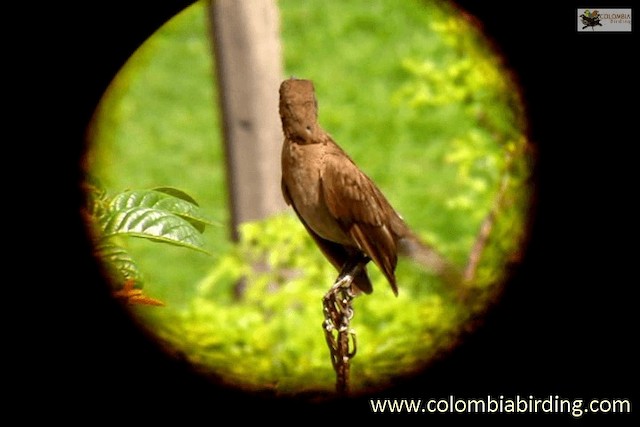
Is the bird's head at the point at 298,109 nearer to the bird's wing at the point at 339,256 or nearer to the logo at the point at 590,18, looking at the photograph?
the bird's wing at the point at 339,256

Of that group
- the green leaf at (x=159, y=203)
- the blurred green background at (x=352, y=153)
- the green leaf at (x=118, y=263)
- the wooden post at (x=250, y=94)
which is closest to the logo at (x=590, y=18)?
the blurred green background at (x=352, y=153)

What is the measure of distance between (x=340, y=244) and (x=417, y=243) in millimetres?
669

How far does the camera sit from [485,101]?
9.22 ft

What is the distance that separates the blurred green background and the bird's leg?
7.7 inches

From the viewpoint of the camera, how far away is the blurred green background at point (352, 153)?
6.91 ft

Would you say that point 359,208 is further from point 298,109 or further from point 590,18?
point 590,18

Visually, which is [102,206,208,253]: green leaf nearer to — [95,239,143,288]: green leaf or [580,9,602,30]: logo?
[95,239,143,288]: green leaf

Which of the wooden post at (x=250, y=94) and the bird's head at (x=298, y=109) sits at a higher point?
the wooden post at (x=250, y=94)


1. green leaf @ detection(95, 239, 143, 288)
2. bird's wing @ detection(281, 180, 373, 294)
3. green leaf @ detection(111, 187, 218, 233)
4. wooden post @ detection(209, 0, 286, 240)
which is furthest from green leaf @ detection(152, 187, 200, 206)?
wooden post @ detection(209, 0, 286, 240)

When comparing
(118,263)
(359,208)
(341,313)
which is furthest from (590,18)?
(118,263)

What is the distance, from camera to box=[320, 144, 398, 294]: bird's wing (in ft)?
5.68

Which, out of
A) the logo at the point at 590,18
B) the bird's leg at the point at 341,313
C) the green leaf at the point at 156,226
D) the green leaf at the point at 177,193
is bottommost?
the bird's leg at the point at 341,313

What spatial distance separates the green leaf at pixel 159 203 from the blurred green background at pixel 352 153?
10 centimetres

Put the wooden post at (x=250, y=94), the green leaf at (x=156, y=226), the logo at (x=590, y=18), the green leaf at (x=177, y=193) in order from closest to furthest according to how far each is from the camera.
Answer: the green leaf at (x=156, y=226)
the green leaf at (x=177, y=193)
the logo at (x=590, y=18)
the wooden post at (x=250, y=94)
